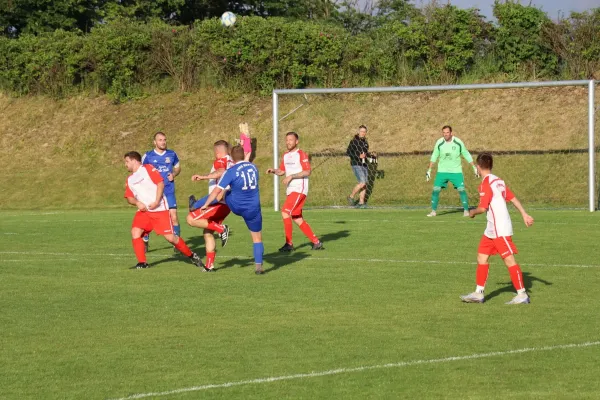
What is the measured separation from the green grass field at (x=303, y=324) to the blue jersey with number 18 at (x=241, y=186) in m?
1.01

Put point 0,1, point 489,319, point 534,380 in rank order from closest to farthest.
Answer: point 534,380 < point 489,319 < point 0,1

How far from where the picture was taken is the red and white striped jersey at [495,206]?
11.7m

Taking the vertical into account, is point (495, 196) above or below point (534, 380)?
above

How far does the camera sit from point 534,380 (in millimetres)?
8062

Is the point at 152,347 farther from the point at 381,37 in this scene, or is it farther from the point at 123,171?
the point at 381,37

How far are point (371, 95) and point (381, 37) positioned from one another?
2.56 m

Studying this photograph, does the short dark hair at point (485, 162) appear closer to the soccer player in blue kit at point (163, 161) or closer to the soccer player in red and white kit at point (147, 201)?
the soccer player in red and white kit at point (147, 201)

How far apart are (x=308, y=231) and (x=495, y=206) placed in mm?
6215

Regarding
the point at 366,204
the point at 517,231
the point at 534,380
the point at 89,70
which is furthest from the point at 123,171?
the point at 534,380

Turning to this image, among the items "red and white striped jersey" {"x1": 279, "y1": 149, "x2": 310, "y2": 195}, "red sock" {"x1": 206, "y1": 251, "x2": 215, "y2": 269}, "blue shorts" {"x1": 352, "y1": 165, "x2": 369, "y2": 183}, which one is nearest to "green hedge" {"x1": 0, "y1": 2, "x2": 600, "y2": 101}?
"blue shorts" {"x1": 352, "y1": 165, "x2": 369, "y2": 183}

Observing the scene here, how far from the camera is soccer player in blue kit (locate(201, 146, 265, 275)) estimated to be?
46.3 feet

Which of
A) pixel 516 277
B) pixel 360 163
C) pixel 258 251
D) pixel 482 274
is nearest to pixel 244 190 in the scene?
pixel 258 251

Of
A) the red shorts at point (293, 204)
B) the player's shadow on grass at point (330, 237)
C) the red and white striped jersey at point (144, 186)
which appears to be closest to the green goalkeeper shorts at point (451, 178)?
the player's shadow on grass at point (330, 237)

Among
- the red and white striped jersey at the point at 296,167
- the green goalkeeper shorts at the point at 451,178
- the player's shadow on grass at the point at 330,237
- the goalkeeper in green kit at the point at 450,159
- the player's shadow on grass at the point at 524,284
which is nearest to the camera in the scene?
the player's shadow on grass at the point at 524,284
